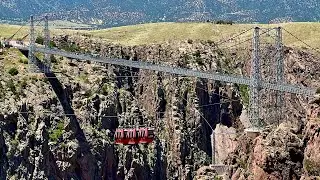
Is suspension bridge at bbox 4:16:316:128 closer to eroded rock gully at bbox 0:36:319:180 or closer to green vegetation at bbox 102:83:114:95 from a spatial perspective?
eroded rock gully at bbox 0:36:319:180

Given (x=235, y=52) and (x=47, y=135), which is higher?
(x=235, y=52)

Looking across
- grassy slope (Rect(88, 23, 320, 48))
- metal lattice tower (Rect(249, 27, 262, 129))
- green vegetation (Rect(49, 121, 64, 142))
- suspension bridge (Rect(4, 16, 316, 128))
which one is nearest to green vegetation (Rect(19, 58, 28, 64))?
suspension bridge (Rect(4, 16, 316, 128))

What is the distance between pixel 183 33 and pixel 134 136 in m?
46.9

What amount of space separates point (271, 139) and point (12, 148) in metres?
56.5

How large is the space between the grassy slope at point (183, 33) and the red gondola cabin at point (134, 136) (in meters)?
33.6

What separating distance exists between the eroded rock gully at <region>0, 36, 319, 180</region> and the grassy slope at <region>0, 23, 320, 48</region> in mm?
6965

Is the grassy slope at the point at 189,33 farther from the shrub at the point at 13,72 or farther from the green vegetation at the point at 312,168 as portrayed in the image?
the green vegetation at the point at 312,168

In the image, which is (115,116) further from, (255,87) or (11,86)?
(255,87)

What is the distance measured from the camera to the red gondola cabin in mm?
102312

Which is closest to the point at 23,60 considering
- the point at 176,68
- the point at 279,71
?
the point at 176,68

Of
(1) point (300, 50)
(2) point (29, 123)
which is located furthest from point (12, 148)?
(1) point (300, 50)

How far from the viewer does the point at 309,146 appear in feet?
166

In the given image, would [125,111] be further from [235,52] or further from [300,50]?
[300,50]

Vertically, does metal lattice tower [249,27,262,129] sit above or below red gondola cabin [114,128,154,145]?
above
